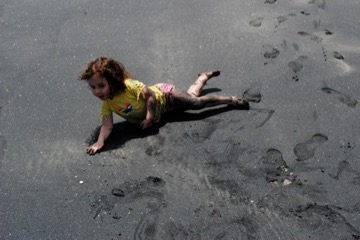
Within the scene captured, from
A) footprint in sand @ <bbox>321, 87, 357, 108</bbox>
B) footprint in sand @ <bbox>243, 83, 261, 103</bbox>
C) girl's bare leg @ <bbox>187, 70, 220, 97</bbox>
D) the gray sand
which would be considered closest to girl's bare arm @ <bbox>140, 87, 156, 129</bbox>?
the gray sand

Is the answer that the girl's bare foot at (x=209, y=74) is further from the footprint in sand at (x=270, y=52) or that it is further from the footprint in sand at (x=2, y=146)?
the footprint in sand at (x=2, y=146)

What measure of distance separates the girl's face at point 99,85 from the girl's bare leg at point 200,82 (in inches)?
30.4

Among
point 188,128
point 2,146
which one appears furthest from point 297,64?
point 2,146

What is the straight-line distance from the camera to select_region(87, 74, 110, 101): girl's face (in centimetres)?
282

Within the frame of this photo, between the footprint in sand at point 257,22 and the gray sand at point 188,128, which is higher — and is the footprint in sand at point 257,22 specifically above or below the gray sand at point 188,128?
above

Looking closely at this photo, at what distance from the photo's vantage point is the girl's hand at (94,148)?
10.1 ft

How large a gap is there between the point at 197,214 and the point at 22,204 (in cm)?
111

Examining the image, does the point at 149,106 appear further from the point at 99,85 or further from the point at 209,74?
the point at 209,74

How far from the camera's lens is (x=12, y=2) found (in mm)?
4633

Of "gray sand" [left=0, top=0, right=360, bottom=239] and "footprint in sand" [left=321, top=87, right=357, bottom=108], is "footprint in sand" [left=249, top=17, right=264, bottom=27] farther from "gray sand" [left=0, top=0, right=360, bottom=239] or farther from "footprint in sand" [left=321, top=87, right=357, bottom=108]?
"footprint in sand" [left=321, top=87, right=357, bottom=108]

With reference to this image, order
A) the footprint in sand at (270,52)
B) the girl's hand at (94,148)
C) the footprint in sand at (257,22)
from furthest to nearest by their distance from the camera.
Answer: the footprint in sand at (257,22) < the footprint in sand at (270,52) < the girl's hand at (94,148)

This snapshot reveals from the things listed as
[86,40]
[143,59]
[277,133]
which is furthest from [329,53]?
[86,40]

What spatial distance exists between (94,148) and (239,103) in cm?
112

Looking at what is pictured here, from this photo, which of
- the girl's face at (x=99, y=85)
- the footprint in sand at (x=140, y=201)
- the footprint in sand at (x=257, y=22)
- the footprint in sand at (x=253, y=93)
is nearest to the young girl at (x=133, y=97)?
the girl's face at (x=99, y=85)
